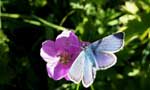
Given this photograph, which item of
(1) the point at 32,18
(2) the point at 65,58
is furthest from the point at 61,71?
(1) the point at 32,18

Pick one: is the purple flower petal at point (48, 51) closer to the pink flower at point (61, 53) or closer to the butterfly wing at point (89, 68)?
the pink flower at point (61, 53)

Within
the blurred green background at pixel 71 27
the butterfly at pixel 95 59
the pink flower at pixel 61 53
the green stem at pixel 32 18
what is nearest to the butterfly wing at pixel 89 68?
the butterfly at pixel 95 59

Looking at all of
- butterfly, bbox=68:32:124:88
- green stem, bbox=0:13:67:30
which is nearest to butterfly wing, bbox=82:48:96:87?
butterfly, bbox=68:32:124:88

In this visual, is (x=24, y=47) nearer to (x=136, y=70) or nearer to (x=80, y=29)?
(x=80, y=29)

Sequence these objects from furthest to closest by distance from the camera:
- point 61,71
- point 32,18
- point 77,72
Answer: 1. point 32,18
2. point 61,71
3. point 77,72

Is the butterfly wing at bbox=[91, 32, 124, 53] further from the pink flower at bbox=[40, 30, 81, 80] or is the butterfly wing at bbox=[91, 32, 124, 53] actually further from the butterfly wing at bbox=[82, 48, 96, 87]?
the pink flower at bbox=[40, 30, 81, 80]

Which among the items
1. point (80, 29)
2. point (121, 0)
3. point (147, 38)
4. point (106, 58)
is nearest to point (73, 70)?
point (106, 58)

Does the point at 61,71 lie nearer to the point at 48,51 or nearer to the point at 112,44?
the point at 48,51
